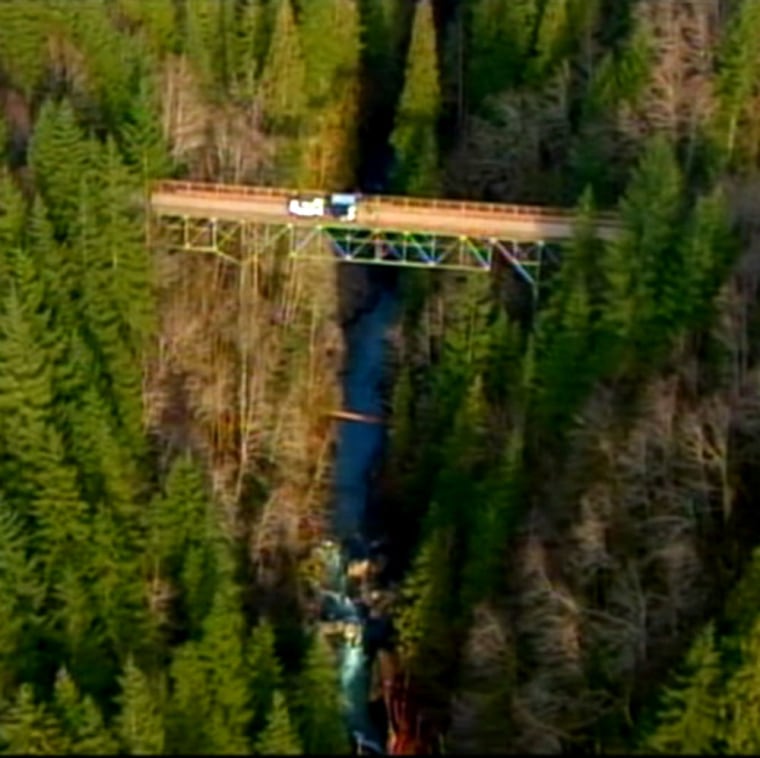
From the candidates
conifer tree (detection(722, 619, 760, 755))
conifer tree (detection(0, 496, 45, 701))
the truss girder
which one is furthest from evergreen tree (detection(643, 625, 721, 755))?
the truss girder

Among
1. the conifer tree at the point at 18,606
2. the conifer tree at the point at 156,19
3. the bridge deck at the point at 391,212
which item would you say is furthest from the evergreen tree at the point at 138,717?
the conifer tree at the point at 156,19

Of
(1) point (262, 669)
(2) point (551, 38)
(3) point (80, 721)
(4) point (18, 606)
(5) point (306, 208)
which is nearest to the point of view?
(3) point (80, 721)

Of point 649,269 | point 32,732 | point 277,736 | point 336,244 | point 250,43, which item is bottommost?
point 32,732

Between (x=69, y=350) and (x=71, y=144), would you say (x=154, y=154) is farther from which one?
(x=69, y=350)

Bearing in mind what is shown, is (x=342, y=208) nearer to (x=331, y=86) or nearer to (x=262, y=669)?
(x=331, y=86)

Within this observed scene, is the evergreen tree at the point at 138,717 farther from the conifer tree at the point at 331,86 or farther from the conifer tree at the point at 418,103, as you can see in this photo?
the conifer tree at the point at 331,86

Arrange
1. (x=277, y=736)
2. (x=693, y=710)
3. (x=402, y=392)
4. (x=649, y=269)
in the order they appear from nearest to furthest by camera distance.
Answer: (x=693, y=710) < (x=277, y=736) < (x=649, y=269) < (x=402, y=392)

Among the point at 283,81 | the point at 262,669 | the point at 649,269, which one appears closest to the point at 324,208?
the point at 283,81

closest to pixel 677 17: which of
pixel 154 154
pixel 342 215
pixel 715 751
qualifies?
pixel 342 215
